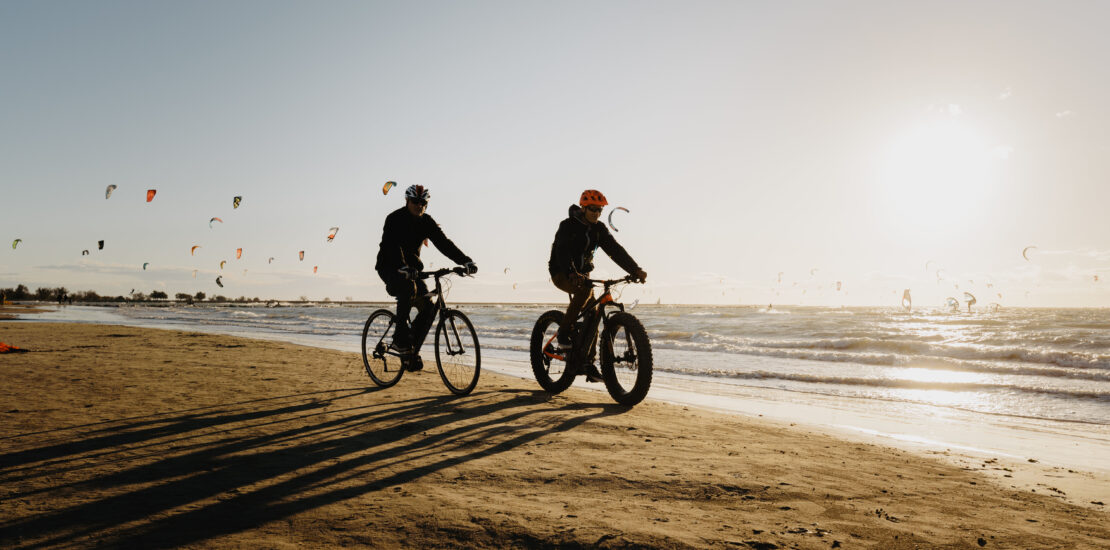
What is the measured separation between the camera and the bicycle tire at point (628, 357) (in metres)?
6.38

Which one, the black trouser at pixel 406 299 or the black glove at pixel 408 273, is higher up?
the black glove at pixel 408 273

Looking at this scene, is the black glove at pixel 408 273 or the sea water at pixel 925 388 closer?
the sea water at pixel 925 388

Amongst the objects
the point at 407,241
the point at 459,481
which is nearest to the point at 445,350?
the point at 407,241

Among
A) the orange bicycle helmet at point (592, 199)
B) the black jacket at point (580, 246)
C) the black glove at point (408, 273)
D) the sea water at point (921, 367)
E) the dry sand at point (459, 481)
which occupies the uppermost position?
the orange bicycle helmet at point (592, 199)

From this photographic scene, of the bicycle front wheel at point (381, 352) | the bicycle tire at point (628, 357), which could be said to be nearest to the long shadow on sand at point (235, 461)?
the bicycle tire at point (628, 357)

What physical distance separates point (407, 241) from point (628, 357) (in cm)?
297

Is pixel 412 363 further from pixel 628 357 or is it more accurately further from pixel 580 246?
pixel 628 357

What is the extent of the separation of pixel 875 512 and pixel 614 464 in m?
1.57

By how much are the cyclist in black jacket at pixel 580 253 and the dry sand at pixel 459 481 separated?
1.25 m

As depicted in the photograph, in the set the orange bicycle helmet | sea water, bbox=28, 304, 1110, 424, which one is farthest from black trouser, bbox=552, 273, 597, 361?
sea water, bbox=28, 304, 1110, 424

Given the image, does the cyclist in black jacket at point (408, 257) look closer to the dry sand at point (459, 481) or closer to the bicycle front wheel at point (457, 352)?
the bicycle front wheel at point (457, 352)

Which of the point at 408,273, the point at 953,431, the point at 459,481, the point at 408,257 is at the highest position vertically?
the point at 408,257

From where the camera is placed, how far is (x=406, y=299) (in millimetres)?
6898

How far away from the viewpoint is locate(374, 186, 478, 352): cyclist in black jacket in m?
6.84
